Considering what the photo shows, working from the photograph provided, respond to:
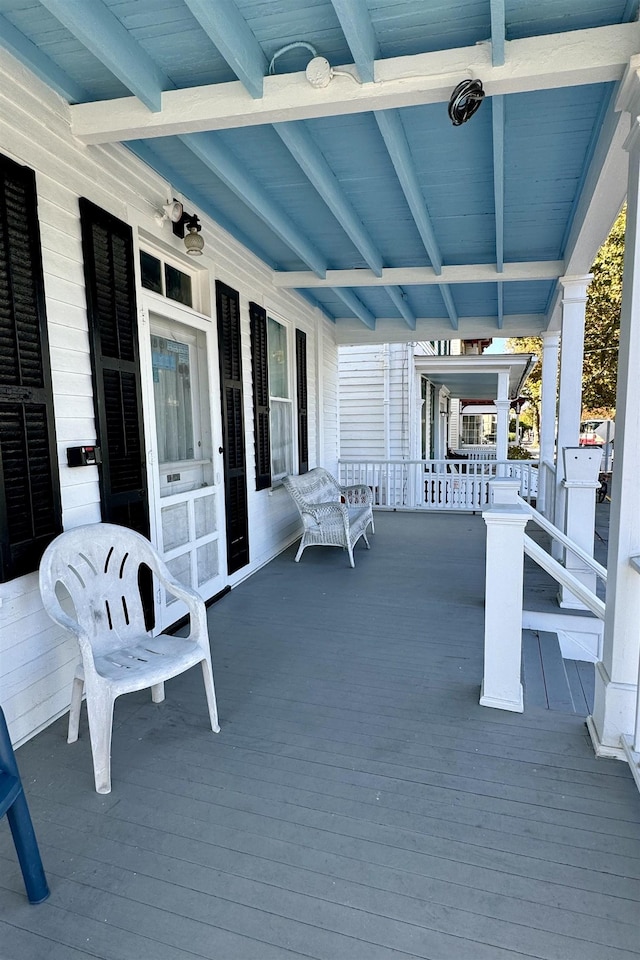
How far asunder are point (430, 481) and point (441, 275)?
3.87 m

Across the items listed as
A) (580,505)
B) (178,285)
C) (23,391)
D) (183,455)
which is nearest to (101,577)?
(23,391)

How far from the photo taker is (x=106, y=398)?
256 centimetres

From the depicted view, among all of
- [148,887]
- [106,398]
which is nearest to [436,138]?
[106,398]

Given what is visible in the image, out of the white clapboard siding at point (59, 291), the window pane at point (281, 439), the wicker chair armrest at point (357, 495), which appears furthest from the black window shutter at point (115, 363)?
the wicker chair armrest at point (357, 495)

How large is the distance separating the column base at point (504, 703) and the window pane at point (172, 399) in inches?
89.6

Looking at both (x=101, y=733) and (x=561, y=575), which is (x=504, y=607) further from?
(x=101, y=733)

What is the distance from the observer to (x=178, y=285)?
3443mm

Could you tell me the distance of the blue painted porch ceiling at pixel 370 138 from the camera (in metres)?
1.83

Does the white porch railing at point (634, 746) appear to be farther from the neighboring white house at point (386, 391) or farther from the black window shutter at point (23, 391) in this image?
the neighboring white house at point (386, 391)

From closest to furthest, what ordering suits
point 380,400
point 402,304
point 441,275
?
point 441,275 → point 402,304 → point 380,400

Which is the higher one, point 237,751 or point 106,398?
point 106,398

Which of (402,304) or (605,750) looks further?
(402,304)

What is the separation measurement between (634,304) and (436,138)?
4.76ft

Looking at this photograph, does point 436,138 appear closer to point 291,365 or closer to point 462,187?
point 462,187
